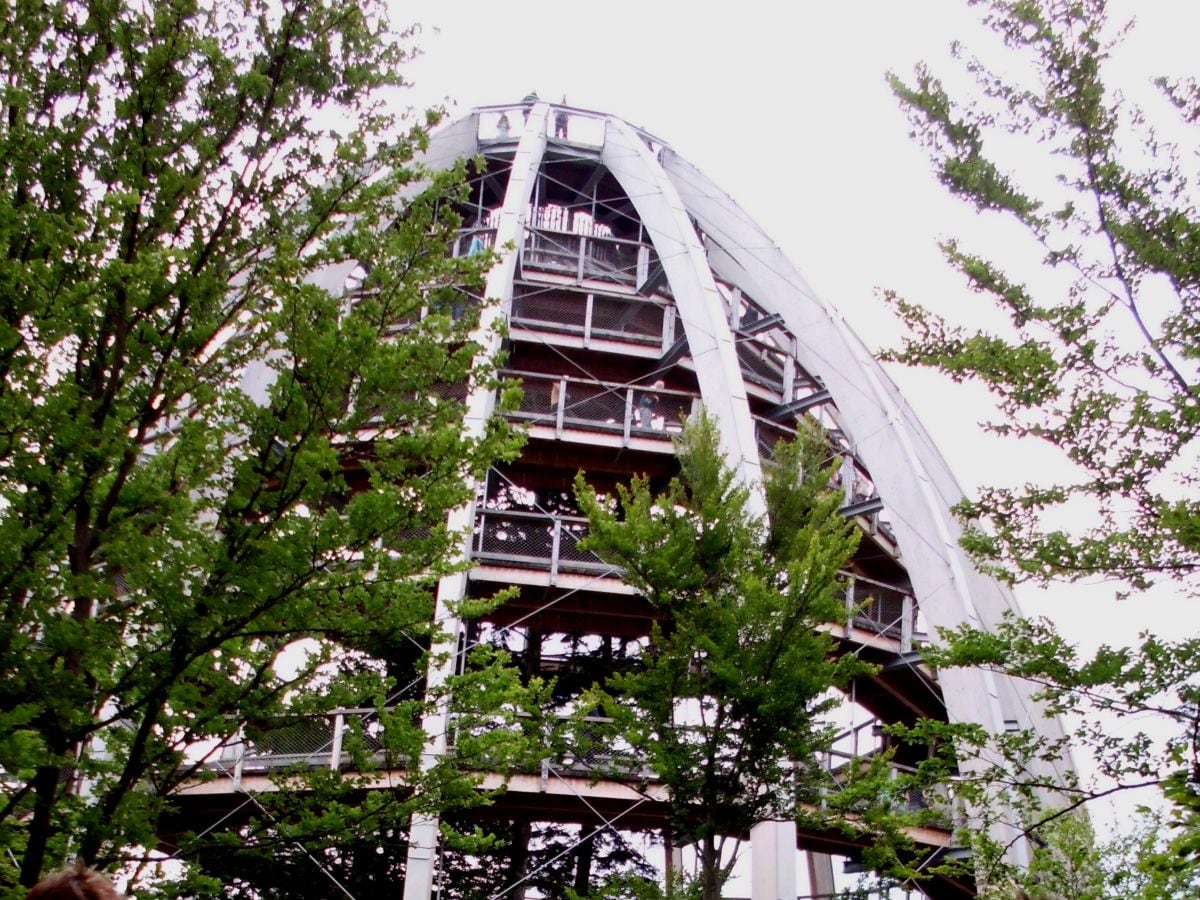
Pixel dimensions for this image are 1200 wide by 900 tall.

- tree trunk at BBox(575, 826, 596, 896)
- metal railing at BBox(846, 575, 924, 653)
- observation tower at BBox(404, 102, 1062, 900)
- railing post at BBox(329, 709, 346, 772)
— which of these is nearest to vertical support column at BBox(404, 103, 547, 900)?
observation tower at BBox(404, 102, 1062, 900)

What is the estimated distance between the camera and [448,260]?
6891 millimetres

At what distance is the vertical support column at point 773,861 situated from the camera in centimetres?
1330

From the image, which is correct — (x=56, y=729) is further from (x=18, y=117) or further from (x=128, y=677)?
(x=18, y=117)

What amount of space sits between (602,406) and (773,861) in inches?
Result: 308

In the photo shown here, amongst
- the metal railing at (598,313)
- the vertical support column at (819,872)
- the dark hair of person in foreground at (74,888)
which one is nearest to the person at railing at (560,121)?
the metal railing at (598,313)

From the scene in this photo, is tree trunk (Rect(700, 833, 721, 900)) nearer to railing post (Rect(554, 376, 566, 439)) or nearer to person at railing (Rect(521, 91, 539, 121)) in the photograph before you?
railing post (Rect(554, 376, 566, 439))

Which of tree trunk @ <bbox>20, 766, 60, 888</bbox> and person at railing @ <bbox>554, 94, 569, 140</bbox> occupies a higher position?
person at railing @ <bbox>554, 94, 569, 140</bbox>

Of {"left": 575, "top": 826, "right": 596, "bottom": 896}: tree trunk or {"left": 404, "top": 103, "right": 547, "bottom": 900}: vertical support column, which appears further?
{"left": 575, "top": 826, "right": 596, "bottom": 896}: tree trunk

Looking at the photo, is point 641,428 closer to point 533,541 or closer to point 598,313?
point 533,541

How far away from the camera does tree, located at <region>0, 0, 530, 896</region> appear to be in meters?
5.54

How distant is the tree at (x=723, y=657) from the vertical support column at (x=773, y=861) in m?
2.04

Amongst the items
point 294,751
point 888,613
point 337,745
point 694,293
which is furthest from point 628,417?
point 294,751

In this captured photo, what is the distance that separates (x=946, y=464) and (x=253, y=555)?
59.6 ft

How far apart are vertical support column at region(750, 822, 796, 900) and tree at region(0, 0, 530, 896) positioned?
25.4ft
